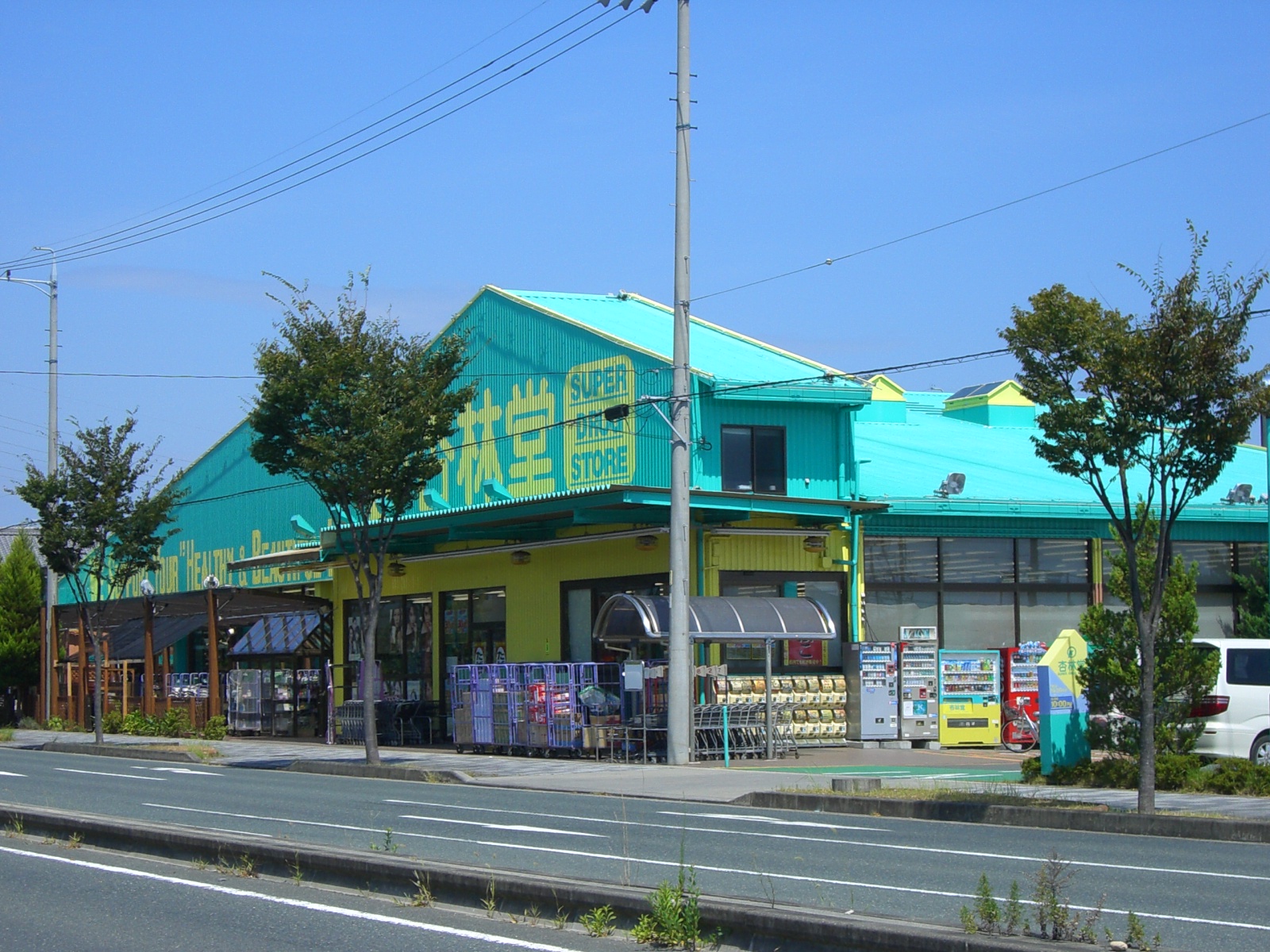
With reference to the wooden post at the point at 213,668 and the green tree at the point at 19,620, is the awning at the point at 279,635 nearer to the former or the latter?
the wooden post at the point at 213,668

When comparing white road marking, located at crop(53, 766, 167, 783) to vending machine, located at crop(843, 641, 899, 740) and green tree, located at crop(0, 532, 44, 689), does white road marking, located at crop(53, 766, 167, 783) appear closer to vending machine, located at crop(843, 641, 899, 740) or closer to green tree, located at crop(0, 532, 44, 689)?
vending machine, located at crop(843, 641, 899, 740)

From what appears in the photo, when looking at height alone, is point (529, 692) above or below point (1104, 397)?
below

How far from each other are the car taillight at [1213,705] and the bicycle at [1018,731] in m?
6.94

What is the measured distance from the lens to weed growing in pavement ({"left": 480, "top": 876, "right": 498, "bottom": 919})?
9562 millimetres

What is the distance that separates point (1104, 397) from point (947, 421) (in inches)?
862

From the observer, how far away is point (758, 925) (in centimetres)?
808

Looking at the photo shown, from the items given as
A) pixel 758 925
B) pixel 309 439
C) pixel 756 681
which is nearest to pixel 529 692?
pixel 756 681

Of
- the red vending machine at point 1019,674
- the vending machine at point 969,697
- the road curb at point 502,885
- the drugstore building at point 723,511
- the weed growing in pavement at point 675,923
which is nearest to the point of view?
the road curb at point 502,885

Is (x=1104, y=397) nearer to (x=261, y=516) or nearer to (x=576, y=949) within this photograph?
(x=576, y=949)

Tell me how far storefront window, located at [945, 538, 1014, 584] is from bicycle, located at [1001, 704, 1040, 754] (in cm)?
360

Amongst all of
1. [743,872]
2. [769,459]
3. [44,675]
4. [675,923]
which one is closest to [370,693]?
[769,459]

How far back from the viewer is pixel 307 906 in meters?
10.2

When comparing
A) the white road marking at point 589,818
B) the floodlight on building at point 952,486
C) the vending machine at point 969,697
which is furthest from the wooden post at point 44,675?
the white road marking at point 589,818

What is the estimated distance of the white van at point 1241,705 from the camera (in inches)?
816
